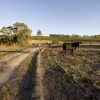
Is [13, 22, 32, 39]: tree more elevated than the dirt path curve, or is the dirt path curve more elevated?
[13, 22, 32, 39]: tree

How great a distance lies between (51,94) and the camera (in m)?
9.30

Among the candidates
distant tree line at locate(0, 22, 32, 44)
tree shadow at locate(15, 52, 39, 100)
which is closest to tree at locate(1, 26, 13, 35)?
distant tree line at locate(0, 22, 32, 44)

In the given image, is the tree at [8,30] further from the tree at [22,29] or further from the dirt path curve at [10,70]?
the dirt path curve at [10,70]

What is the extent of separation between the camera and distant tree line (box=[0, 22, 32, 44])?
63.8 metres

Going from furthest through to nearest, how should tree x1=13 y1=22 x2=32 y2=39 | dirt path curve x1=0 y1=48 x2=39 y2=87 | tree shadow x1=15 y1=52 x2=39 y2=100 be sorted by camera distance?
1. tree x1=13 y1=22 x2=32 y2=39
2. dirt path curve x1=0 y1=48 x2=39 y2=87
3. tree shadow x1=15 y1=52 x2=39 y2=100

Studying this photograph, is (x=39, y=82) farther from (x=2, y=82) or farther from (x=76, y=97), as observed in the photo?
(x=76, y=97)

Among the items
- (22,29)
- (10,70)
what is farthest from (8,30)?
(10,70)

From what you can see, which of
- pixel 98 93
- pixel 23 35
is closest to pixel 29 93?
pixel 98 93

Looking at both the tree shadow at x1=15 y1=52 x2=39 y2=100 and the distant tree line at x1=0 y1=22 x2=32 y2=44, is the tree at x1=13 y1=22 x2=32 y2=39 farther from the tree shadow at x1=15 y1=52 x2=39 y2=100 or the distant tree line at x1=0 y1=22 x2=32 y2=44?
the tree shadow at x1=15 y1=52 x2=39 y2=100

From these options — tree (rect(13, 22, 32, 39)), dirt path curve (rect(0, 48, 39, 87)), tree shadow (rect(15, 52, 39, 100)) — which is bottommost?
dirt path curve (rect(0, 48, 39, 87))

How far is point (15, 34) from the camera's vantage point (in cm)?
6994

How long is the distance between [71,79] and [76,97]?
3413 mm

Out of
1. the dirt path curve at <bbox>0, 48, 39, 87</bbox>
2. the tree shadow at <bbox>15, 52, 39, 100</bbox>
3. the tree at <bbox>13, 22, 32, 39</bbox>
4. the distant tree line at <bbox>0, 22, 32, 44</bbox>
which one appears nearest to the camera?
the tree shadow at <bbox>15, 52, 39, 100</bbox>

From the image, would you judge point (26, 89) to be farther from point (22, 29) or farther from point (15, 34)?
point (22, 29)
